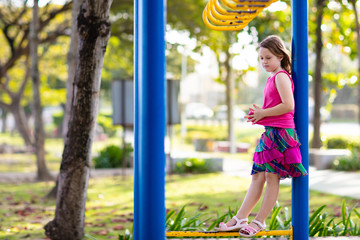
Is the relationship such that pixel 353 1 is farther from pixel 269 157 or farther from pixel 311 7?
pixel 269 157

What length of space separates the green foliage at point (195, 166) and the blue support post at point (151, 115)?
30.1 ft

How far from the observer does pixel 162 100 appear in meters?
3.06

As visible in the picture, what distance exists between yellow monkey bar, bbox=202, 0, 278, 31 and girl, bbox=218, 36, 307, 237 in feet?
0.76

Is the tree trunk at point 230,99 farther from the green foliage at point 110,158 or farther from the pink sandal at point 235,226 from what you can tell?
→ the pink sandal at point 235,226

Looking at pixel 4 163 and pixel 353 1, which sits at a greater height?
pixel 353 1

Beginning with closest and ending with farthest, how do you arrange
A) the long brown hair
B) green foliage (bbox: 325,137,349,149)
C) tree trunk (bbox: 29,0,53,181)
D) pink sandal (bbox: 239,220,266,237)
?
pink sandal (bbox: 239,220,266,237) < the long brown hair < tree trunk (bbox: 29,0,53,181) < green foliage (bbox: 325,137,349,149)

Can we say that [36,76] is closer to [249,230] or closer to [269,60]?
[269,60]

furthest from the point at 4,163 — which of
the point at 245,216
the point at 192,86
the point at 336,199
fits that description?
the point at 192,86

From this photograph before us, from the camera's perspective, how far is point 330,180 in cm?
1035

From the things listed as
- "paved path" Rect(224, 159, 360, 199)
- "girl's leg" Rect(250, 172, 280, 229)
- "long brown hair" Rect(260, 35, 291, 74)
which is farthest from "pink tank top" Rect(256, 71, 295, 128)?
"paved path" Rect(224, 159, 360, 199)

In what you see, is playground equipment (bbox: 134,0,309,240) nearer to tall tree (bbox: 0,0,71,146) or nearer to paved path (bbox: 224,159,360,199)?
paved path (bbox: 224,159,360,199)

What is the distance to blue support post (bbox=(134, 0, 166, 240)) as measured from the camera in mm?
3041

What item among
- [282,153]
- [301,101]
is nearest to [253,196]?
[282,153]

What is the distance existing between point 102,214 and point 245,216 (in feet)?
12.1
